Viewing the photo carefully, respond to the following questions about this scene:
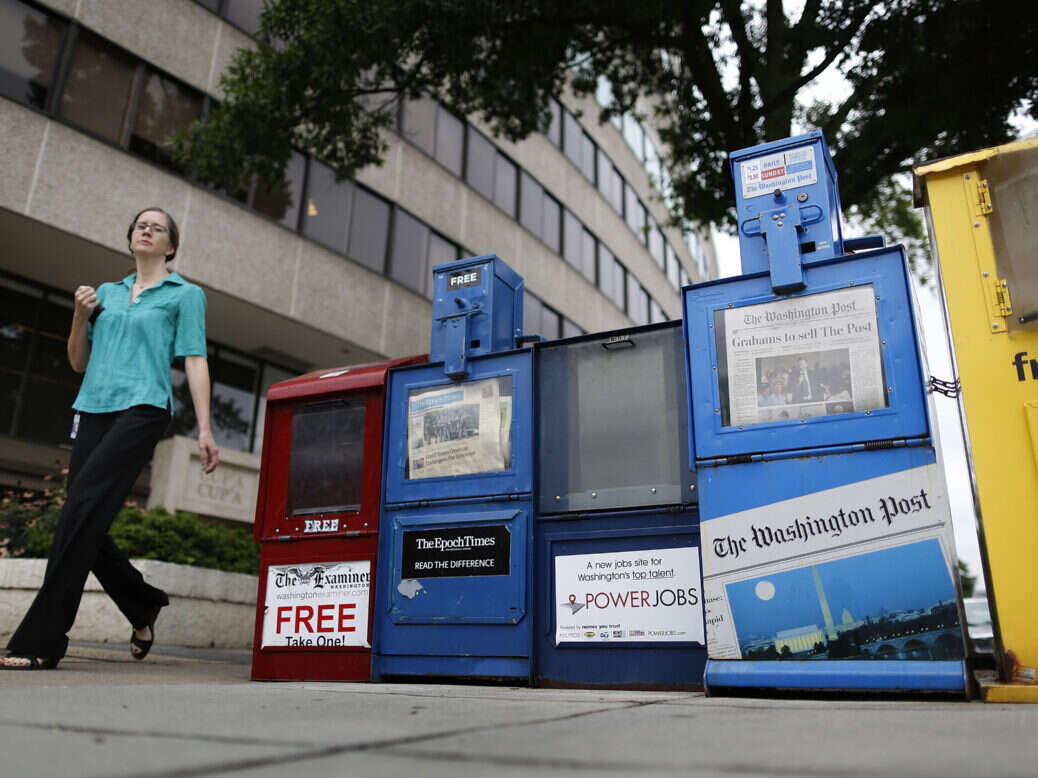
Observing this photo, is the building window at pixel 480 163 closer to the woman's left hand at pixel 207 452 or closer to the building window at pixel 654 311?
the building window at pixel 654 311

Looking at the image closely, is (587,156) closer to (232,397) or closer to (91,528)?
(232,397)

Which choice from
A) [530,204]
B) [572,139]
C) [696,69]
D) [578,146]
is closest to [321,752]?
[696,69]

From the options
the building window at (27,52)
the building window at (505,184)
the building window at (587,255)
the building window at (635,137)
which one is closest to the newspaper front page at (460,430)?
the building window at (27,52)

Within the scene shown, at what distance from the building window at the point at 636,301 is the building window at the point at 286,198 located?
1378cm

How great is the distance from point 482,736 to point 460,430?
2.69m

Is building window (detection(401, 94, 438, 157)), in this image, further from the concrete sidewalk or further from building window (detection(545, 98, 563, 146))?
the concrete sidewalk

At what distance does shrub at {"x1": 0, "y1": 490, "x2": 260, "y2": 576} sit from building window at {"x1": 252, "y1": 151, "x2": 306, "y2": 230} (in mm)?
6645

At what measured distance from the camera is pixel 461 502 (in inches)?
166

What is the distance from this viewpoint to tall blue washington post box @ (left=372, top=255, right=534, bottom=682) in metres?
4.00

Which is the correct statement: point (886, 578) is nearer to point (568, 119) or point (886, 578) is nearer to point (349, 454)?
point (349, 454)

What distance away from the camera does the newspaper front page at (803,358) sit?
325 centimetres

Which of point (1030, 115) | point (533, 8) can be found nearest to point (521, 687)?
point (533, 8)

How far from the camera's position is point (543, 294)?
20391 mm

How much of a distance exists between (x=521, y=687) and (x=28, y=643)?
81.1 inches
